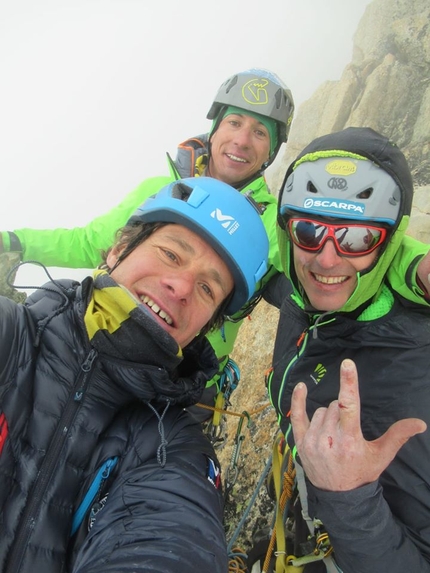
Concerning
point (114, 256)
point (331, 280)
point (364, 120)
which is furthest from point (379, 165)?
point (364, 120)

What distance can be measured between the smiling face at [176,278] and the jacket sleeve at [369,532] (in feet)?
4.29

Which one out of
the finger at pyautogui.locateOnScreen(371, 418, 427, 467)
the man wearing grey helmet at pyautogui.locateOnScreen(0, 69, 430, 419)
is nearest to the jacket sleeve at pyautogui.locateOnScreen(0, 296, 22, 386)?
the finger at pyautogui.locateOnScreen(371, 418, 427, 467)

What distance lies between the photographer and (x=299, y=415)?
1951mm

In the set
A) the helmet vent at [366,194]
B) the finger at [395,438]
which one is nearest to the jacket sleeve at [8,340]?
the finger at [395,438]

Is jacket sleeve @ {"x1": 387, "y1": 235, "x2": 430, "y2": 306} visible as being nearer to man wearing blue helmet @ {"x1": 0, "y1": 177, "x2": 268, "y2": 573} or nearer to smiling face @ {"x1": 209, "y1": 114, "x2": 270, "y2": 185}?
man wearing blue helmet @ {"x1": 0, "y1": 177, "x2": 268, "y2": 573}

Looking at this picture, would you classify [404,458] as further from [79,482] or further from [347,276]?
[79,482]

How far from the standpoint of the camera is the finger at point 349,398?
170cm

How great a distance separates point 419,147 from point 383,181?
42.8ft

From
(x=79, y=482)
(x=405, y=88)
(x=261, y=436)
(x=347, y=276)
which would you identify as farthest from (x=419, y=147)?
(x=79, y=482)

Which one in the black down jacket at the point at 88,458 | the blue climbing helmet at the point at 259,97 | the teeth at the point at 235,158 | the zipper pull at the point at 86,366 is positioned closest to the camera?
the black down jacket at the point at 88,458

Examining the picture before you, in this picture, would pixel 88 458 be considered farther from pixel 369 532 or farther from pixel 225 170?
pixel 225 170

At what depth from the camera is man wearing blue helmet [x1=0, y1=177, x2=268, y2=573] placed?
1.76 metres

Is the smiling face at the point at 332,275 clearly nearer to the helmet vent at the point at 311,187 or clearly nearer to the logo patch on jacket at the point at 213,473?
the helmet vent at the point at 311,187

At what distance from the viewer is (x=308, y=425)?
1954 mm
